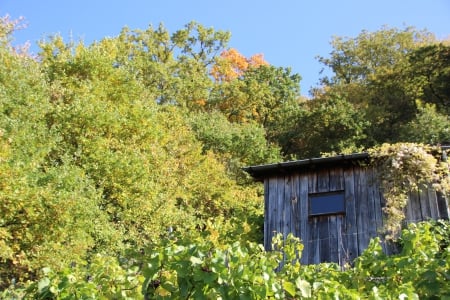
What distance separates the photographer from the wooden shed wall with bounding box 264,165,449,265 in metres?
12.3

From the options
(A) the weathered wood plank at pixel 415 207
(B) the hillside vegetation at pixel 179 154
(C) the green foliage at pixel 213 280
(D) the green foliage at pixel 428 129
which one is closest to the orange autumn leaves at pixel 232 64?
(B) the hillside vegetation at pixel 179 154

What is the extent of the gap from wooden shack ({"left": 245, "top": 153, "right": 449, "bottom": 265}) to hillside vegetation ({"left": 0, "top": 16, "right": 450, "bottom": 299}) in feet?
3.65

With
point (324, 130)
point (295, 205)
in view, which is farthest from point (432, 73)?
point (295, 205)

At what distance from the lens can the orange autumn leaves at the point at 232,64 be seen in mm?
37125

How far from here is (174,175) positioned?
73.4 feet

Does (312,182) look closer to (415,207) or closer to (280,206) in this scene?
(280,206)

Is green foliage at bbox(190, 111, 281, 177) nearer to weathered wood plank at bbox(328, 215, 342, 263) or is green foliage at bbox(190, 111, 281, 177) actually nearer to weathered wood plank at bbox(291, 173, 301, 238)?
weathered wood plank at bbox(291, 173, 301, 238)

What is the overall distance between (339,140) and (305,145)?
2.34 metres

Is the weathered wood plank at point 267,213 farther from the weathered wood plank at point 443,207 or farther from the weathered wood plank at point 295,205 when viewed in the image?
the weathered wood plank at point 443,207

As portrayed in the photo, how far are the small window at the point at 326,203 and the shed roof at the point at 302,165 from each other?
71 centimetres

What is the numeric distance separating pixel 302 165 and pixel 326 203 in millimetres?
1073

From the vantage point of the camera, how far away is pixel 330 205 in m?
13.0

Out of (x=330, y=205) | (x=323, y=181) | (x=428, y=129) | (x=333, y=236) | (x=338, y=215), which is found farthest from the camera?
(x=428, y=129)

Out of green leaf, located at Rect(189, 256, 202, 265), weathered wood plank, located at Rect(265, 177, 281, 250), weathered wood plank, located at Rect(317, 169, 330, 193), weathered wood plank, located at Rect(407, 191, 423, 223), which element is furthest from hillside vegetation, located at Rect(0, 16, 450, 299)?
weathered wood plank, located at Rect(317, 169, 330, 193)
